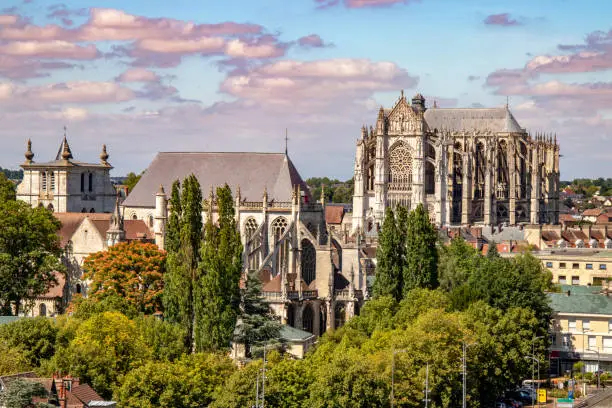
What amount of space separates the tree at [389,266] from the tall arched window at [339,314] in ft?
18.3

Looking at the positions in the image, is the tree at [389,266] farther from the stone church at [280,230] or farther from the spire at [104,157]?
the spire at [104,157]

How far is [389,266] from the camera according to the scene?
10769 cm

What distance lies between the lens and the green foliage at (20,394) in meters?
64.4

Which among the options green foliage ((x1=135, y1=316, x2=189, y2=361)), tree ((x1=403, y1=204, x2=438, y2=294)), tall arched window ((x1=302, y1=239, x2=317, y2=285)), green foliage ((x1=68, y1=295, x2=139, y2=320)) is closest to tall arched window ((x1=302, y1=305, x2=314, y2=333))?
tree ((x1=403, y1=204, x2=438, y2=294))

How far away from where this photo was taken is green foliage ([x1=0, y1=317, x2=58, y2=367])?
82.8 m

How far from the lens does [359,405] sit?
7662 cm

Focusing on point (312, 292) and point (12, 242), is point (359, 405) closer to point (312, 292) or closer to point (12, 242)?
point (312, 292)

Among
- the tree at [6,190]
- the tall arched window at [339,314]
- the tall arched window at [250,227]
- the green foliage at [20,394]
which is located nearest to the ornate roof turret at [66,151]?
the tree at [6,190]

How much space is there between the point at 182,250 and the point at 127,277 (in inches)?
364

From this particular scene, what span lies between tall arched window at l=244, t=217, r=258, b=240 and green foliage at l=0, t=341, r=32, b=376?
48922 mm

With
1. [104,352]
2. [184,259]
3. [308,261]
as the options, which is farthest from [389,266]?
[104,352]

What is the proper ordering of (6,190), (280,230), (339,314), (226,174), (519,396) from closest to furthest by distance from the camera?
1. (519,396)
2. (339,314)
3. (280,230)
4. (226,174)
5. (6,190)

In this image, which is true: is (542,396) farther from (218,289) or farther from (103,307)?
(103,307)

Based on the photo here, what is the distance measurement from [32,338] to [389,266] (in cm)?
3275
